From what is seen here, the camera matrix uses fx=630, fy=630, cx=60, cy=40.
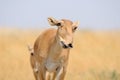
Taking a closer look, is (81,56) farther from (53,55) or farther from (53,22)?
(53,22)

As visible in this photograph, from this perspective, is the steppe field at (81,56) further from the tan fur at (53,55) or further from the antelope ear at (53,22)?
the antelope ear at (53,22)

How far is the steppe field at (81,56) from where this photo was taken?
57.6 ft

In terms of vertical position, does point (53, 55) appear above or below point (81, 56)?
above

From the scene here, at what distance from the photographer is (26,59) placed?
68.0ft

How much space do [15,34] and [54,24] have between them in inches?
511

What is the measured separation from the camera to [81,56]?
2138 centimetres

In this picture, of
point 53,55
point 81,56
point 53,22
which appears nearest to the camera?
point 53,22

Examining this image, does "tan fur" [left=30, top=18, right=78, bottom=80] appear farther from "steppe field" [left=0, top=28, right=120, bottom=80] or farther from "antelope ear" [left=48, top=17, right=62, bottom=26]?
"steppe field" [left=0, top=28, right=120, bottom=80]

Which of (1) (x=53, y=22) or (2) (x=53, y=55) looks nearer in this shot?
(1) (x=53, y=22)

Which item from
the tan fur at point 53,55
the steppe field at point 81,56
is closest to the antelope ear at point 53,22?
the tan fur at point 53,55

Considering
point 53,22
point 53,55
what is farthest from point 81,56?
point 53,22

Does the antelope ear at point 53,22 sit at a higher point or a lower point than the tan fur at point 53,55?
higher

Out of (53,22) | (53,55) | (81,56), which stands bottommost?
(81,56)

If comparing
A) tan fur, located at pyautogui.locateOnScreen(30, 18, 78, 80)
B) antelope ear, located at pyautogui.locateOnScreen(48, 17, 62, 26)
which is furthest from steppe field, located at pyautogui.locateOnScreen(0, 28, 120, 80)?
antelope ear, located at pyautogui.locateOnScreen(48, 17, 62, 26)
